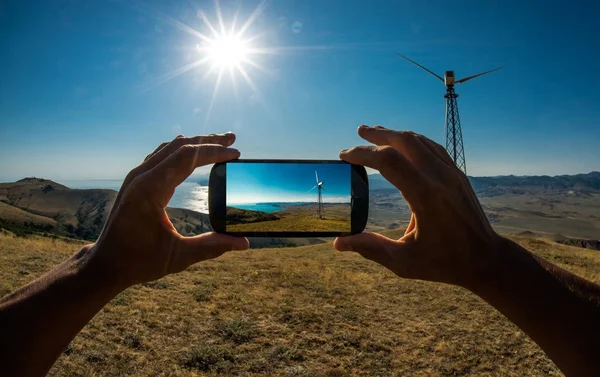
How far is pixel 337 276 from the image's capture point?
19250 mm

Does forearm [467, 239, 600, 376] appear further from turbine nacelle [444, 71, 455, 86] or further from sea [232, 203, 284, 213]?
turbine nacelle [444, 71, 455, 86]

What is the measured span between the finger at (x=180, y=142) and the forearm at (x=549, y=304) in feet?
10.5

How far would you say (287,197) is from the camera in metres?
4.69

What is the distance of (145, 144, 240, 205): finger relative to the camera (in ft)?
11.1

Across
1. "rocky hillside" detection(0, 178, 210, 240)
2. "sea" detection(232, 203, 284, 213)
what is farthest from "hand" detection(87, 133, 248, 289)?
"rocky hillside" detection(0, 178, 210, 240)

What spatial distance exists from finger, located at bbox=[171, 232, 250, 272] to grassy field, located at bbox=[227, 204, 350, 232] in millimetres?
327

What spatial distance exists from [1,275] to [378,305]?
16.2m

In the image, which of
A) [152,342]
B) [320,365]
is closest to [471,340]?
[320,365]

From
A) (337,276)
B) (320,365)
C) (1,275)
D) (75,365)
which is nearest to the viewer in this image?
(75,365)

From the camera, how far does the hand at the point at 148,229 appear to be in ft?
10.5

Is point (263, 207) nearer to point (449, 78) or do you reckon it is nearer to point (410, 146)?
point (410, 146)

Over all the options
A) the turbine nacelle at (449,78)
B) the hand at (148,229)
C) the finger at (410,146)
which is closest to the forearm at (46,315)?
the hand at (148,229)

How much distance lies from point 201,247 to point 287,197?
4.70 ft

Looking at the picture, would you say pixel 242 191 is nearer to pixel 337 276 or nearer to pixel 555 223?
pixel 337 276
